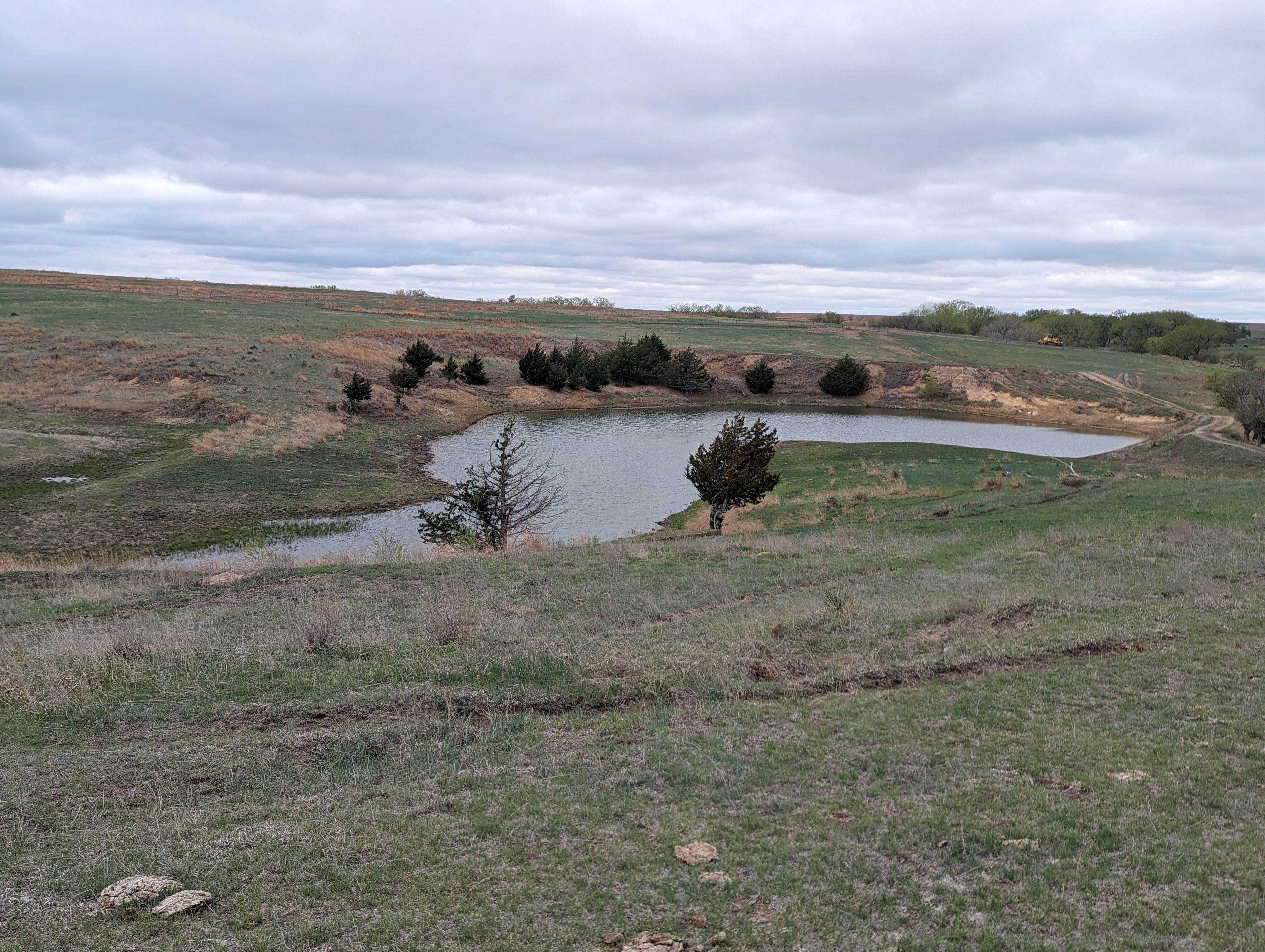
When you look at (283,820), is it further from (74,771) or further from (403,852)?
(74,771)

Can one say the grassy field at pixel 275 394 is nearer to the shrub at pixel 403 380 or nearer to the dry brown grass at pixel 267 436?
the dry brown grass at pixel 267 436

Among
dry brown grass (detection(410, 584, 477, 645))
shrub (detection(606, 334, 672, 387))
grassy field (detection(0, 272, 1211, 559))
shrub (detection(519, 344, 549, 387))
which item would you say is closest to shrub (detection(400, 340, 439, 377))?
grassy field (detection(0, 272, 1211, 559))

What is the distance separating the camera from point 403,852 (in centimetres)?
558

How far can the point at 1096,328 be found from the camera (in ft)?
454

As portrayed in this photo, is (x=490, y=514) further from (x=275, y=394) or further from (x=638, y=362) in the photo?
(x=638, y=362)

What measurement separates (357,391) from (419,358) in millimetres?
14854

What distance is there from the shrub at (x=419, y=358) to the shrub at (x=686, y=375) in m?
23.8

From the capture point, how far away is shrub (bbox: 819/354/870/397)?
79.1m

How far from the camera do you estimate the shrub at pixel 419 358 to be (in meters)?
60.8

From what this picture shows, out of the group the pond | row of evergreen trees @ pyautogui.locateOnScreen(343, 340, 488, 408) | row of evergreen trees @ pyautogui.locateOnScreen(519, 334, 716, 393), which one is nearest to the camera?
the pond

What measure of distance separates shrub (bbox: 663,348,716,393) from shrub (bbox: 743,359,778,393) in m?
4.00

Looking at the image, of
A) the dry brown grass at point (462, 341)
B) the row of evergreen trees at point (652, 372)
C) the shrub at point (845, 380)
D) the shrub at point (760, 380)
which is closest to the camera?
the row of evergreen trees at point (652, 372)

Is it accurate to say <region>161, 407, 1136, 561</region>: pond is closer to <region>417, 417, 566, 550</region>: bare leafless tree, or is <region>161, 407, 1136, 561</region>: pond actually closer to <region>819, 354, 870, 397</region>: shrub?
<region>417, 417, 566, 550</region>: bare leafless tree

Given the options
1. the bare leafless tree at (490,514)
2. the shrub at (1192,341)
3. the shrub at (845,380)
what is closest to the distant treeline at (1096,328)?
the shrub at (1192,341)
